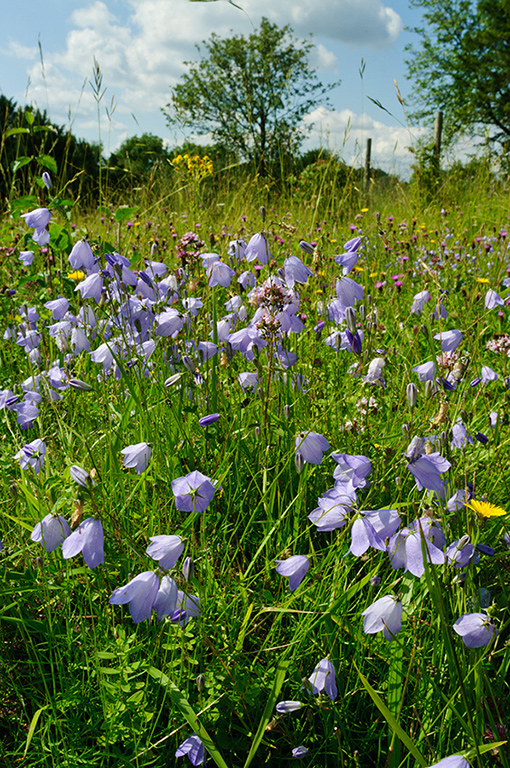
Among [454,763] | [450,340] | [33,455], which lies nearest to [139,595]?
[454,763]

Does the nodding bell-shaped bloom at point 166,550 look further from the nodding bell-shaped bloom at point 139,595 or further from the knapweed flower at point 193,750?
the knapweed flower at point 193,750

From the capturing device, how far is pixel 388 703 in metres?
1.03

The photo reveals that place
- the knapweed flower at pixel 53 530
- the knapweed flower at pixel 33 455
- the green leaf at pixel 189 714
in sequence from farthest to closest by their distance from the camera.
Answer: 1. the knapweed flower at pixel 33 455
2. the knapweed flower at pixel 53 530
3. the green leaf at pixel 189 714

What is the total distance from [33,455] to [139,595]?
0.78 meters

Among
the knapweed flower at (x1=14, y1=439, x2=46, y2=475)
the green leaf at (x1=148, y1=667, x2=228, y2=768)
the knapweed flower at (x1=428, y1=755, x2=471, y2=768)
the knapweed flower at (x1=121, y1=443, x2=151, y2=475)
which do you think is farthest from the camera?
the knapweed flower at (x1=14, y1=439, x2=46, y2=475)

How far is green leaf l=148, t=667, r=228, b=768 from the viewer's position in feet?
2.88

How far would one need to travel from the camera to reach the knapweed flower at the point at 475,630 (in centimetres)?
96

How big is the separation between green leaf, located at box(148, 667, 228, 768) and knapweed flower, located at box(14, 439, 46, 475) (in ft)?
2.60

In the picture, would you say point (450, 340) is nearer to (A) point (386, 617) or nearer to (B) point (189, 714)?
(A) point (386, 617)

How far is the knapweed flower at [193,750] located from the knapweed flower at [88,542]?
0.38m

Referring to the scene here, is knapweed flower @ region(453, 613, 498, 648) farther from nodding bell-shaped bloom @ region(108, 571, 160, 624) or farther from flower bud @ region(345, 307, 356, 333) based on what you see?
flower bud @ region(345, 307, 356, 333)

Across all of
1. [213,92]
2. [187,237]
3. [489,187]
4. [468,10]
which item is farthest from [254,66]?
[187,237]

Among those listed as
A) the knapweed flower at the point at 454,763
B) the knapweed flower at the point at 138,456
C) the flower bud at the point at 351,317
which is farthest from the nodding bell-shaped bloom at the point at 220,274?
the knapweed flower at the point at 454,763

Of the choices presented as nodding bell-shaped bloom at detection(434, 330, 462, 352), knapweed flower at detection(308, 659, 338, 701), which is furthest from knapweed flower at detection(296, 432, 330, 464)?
nodding bell-shaped bloom at detection(434, 330, 462, 352)
